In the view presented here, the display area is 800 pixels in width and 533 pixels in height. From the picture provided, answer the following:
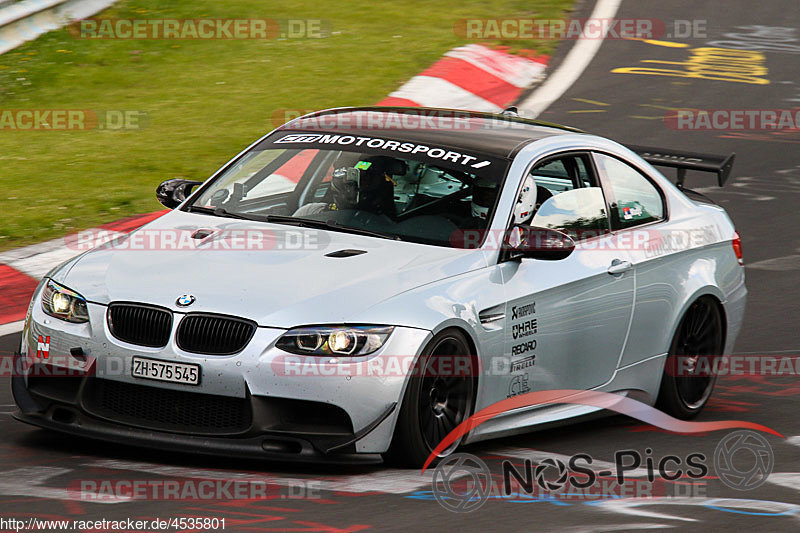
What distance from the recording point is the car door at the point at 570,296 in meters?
6.32

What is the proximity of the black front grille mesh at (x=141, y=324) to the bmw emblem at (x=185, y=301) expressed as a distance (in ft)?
0.20

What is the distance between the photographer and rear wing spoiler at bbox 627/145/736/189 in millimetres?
7902

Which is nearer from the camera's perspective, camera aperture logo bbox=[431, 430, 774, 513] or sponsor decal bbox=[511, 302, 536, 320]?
camera aperture logo bbox=[431, 430, 774, 513]

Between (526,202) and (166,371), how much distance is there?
7.01 feet

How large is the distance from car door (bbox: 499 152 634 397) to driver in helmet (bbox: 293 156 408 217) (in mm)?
720

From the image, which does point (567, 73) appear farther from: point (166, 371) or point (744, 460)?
point (166, 371)

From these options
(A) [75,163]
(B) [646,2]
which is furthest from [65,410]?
(B) [646,2]

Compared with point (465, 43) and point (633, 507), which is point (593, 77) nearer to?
point (465, 43)
